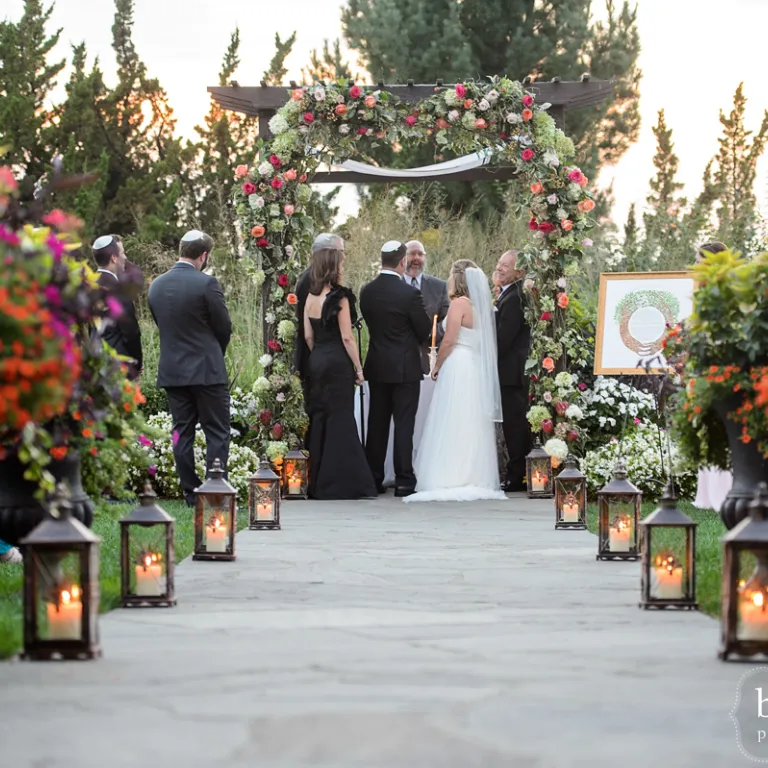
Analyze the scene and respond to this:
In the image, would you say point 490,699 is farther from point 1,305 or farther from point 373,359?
point 373,359

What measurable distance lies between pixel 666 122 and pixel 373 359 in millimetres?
15949

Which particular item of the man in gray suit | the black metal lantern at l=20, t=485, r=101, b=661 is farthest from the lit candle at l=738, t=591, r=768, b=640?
the man in gray suit

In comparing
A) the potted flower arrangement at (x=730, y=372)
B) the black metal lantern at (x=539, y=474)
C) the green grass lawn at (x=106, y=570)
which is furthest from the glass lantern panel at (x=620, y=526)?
the black metal lantern at (x=539, y=474)

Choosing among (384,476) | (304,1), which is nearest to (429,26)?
(304,1)

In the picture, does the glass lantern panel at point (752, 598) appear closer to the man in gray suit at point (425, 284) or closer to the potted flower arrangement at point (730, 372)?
the potted flower arrangement at point (730, 372)

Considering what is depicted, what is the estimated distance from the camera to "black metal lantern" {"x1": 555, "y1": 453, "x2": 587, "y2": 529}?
8109 mm

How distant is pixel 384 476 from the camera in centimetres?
1128

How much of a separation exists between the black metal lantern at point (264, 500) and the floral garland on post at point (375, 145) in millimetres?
2744

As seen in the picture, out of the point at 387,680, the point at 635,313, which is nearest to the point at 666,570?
the point at 387,680

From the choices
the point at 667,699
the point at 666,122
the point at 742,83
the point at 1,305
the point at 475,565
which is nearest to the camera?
the point at 1,305

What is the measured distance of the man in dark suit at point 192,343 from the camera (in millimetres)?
8875

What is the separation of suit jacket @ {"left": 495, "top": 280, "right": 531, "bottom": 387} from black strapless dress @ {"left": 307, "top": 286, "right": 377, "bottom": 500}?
159 centimetres

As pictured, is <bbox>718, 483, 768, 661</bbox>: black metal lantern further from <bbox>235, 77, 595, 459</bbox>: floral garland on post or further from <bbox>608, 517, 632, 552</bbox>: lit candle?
<bbox>235, 77, 595, 459</bbox>: floral garland on post

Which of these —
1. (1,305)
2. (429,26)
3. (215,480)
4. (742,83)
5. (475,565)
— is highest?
(429,26)
